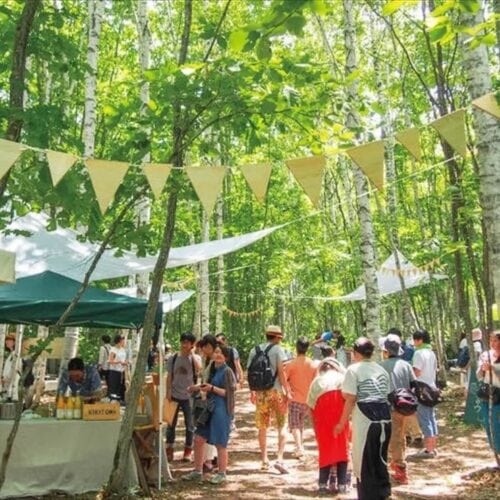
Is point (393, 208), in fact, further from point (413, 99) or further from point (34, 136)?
point (34, 136)

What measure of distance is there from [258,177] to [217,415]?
283 cm

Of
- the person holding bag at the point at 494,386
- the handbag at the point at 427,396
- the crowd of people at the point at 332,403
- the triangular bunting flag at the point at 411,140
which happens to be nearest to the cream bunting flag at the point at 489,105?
the triangular bunting flag at the point at 411,140

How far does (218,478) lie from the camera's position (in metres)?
6.61

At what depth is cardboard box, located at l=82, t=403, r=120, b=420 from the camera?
6.14 metres

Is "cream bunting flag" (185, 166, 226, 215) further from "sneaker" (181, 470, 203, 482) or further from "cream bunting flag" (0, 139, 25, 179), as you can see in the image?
"sneaker" (181, 470, 203, 482)

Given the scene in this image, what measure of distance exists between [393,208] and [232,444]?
10.3 metres

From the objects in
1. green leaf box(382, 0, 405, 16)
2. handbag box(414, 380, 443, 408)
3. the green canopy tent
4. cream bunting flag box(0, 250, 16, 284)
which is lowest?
handbag box(414, 380, 443, 408)

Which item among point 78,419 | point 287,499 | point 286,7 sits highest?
point 286,7

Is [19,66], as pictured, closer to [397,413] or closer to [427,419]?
[397,413]

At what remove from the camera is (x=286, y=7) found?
102 inches

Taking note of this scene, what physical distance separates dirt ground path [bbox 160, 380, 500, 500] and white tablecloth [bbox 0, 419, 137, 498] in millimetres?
674

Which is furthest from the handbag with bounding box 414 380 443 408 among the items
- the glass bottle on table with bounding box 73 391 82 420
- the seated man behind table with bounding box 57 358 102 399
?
the glass bottle on table with bounding box 73 391 82 420

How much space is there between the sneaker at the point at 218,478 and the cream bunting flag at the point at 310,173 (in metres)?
3.36

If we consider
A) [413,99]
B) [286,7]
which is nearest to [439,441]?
[286,7]
